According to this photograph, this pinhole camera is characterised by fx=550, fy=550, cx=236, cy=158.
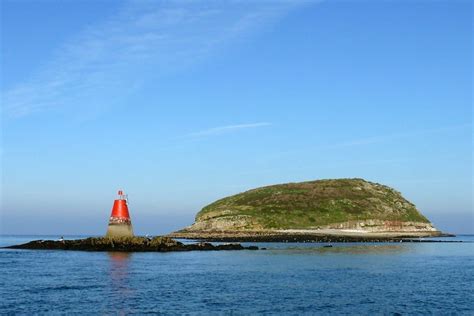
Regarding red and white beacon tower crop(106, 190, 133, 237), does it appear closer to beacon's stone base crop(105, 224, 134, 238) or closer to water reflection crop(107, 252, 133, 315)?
beacon's stone base crop(105, 224, 134, 238)

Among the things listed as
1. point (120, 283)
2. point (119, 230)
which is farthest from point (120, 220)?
point (120, 283)

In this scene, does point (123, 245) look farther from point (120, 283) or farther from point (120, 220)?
point (120, 283)

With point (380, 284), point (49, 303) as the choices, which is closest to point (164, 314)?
point (49, 303)

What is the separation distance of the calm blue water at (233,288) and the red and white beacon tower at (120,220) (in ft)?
74.9

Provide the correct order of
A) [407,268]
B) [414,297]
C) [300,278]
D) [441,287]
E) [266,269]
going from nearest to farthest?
[414,297] → [441,287] → [300,278] → [266,269] → [407,268]

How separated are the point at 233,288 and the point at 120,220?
2113 inches

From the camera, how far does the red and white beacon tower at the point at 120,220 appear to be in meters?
95.4

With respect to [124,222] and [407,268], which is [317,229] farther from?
[407,268]

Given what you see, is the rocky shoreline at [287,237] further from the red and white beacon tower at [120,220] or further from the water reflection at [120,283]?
the water reflection at [120,283]

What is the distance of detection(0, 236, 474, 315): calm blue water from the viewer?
37.3 meters

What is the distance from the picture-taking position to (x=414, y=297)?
43094 mm

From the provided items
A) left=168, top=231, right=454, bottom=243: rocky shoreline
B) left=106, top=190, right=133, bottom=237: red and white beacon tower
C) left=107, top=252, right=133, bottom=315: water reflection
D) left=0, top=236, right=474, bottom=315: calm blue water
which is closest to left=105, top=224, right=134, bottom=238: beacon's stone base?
left=106, top=190, right=133, bottom=237: red and white beacon tower

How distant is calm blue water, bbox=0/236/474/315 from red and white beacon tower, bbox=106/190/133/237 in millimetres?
22830

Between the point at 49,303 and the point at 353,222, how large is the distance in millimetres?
169757
